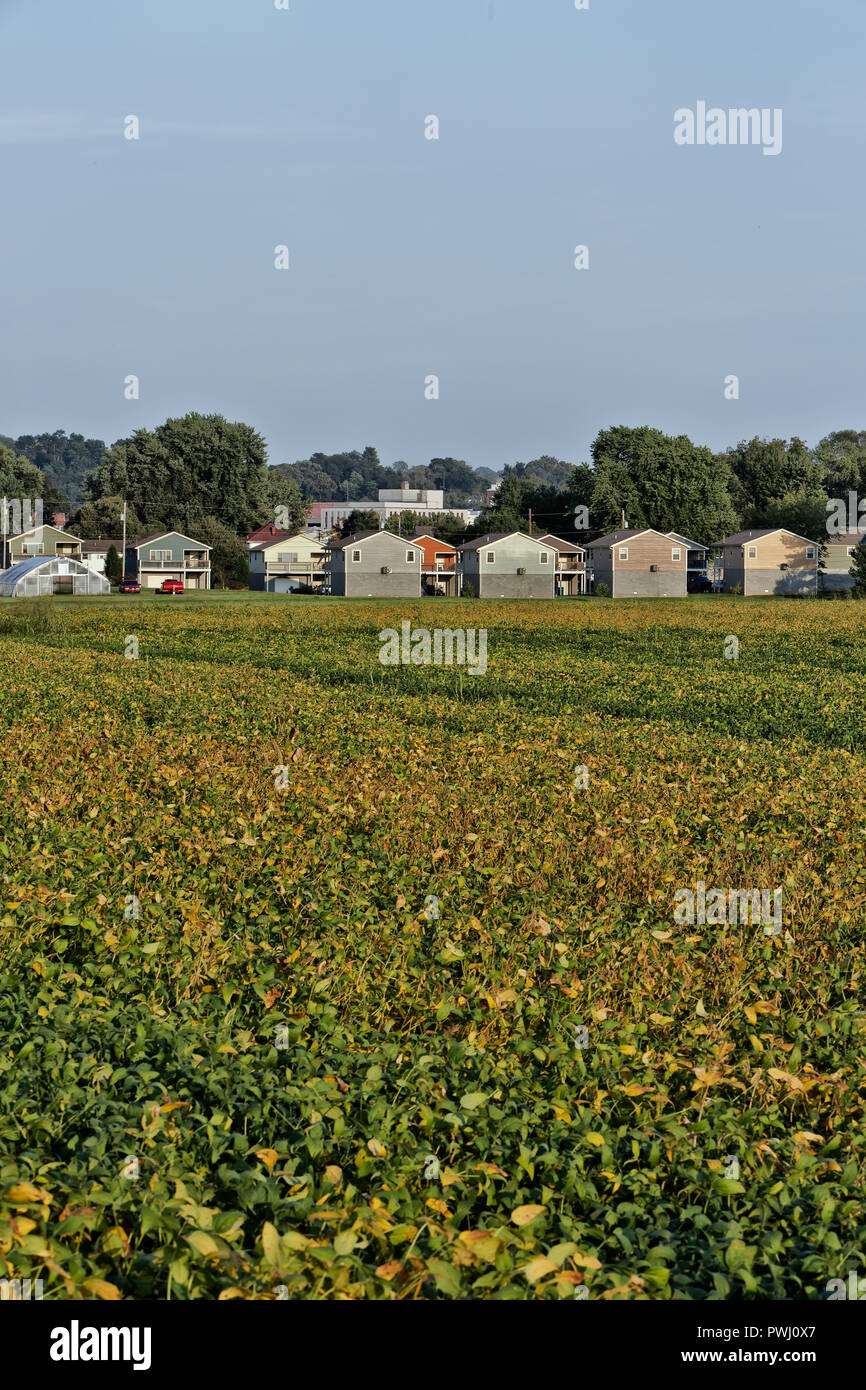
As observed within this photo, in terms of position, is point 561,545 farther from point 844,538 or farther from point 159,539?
point 159,539

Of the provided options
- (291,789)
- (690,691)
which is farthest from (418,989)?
(690,691)

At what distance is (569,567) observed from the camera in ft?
348

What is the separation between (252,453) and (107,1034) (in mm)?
120122

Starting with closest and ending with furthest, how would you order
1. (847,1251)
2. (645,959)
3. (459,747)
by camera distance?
(847,1251), (645,959), (459,747)

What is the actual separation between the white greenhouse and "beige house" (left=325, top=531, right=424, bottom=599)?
19414 millimetres

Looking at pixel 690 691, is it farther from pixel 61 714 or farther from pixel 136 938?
pixel 136 938

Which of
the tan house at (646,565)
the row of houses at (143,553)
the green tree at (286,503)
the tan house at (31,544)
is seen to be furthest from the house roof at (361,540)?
the green tree at (286,503)

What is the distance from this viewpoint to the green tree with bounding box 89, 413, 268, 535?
11869 centimetres

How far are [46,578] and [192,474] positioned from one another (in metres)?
41.9

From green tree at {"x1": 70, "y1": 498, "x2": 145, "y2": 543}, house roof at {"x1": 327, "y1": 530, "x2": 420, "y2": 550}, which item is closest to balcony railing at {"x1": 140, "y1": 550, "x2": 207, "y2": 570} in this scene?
green tree at {"x1": 70, "y1": 498, "x2": 145, "y2": 543}

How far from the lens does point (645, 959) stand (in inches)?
296

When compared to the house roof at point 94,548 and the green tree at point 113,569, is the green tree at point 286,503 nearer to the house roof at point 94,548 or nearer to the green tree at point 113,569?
the house roof at point 94,548
